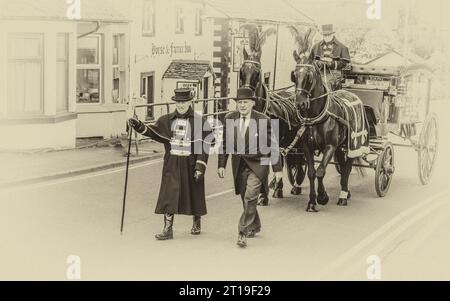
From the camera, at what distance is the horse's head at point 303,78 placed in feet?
38.8

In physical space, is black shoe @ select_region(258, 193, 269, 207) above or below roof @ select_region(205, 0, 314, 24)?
below

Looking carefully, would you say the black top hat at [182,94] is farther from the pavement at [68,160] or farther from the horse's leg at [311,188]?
the pavement at [68,160]

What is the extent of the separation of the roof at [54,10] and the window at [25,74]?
416mm

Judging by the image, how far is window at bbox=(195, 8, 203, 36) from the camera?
14609 mm

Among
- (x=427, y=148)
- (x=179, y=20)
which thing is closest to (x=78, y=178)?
(x=179, y=20)

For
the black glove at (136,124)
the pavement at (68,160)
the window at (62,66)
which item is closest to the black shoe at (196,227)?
the black glove at (136,124)

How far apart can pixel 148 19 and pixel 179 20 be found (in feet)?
2.62

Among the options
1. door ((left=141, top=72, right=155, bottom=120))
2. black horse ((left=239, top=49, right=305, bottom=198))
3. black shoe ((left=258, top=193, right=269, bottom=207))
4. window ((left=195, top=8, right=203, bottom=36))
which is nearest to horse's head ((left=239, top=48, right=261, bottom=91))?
black horse ((left=239, top=49, right=305, bottom=198))

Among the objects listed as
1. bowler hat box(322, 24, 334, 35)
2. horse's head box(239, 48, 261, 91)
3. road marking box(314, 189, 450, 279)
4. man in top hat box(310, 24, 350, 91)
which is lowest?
road marking box(314, 189, 450, 279)

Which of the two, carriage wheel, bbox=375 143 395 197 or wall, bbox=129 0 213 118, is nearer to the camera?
carriage wheel, bbox=375 143 395 197

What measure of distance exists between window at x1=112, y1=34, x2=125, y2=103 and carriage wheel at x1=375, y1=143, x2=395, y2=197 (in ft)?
15.5

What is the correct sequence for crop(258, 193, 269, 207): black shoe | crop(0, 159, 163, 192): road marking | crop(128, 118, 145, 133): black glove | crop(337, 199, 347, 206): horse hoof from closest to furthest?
crop(128, 118, 145, 133): black glove
crop(258, 193, 269, 207): black shoe
crop(337, 199, 347, 206): horse hoof
crop(0, 159, 163, 192): road marking

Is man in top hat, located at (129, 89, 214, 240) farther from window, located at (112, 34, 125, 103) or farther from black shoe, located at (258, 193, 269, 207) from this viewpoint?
window, located at (112, 34, 125, 103)

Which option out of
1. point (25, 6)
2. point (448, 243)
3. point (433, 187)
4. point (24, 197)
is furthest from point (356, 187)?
point (25, 6)
